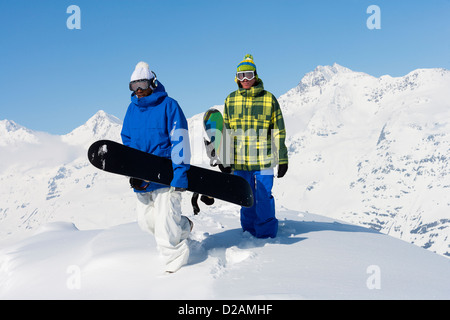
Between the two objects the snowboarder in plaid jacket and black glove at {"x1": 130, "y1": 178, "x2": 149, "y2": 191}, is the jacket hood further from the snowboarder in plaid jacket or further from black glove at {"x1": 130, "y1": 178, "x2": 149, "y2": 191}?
the snowboarder in plaid jacket

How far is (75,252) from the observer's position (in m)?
6.80

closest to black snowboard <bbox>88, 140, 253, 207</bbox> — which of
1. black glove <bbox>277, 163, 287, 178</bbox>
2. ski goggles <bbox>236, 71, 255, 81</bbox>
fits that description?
black glove <bbox>277, 163, 287, 178</bbox>

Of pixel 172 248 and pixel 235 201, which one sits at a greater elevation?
pixel 235 201

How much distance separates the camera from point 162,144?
203 inches

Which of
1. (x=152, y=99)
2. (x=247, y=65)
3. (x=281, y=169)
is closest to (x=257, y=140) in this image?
(x=281, y=169)

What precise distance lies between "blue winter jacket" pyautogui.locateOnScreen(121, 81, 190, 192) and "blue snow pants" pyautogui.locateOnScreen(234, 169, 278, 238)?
1.82 meters

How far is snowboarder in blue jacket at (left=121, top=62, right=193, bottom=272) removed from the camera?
5016 millimetres

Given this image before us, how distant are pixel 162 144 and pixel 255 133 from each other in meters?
1.95

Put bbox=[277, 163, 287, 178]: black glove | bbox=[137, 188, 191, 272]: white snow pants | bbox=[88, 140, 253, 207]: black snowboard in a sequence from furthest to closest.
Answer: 1. bbox=[277, 163, 287, 178]: black glove
2. bbox=[137, 188, 191, 272]: white snow pants
3. bbox=[88, 140, 253, 207]: black snowboard

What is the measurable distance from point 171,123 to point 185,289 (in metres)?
1.94

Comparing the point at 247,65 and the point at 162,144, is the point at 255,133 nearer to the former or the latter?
the point at 247,65

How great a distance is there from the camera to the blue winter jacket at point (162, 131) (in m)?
5.00
